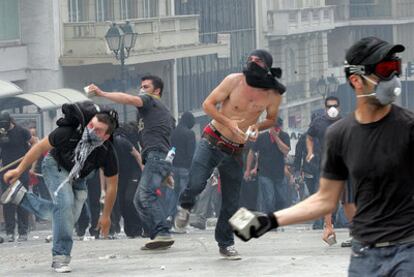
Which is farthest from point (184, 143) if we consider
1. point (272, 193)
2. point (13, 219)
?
point (13, 219)

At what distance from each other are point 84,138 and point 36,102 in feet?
59.6

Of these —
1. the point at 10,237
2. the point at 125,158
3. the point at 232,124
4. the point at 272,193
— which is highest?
the point at 232,124

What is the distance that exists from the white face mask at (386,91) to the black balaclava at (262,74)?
4542mm

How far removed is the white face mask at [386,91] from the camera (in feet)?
20.9

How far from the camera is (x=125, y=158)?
1616 cm

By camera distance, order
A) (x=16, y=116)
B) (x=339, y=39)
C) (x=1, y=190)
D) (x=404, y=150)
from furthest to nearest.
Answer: (x=339, y=39), (x=16, y=116), (x=1, y=190), (x=404, y=150)

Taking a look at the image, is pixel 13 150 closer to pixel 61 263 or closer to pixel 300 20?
pixel 61 263

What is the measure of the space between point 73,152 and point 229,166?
123cm

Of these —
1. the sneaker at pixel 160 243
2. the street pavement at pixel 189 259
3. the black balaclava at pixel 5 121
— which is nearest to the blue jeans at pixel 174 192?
the black balaclava at pixel 5 121

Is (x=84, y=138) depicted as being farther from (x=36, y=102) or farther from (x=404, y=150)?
(x=36, y=102)

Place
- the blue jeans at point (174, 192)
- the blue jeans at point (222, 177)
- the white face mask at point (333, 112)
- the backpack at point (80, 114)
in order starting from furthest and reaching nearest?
1. the blue jeans at point (174, 192)
2. the white face mask at point (333, 112)
3. the blue jeans at point (222, 177)
4. the backpack at point (80, 114)

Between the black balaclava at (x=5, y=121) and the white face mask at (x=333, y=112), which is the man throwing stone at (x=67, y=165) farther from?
the black balaclava at (x=5, y=121)

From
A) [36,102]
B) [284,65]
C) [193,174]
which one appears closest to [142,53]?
[36,102]

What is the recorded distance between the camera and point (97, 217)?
1666cm
